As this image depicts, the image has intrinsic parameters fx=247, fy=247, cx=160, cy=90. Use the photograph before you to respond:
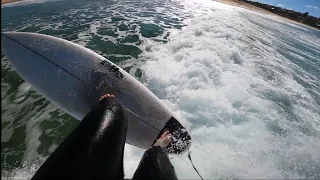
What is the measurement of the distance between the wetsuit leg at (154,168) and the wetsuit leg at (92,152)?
0.82 ft

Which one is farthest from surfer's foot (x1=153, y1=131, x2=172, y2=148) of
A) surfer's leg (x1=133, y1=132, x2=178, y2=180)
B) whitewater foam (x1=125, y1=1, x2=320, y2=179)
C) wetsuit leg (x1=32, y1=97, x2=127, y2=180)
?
wetsuit leg (x1=32, y1=97, x2=127, y2=180)

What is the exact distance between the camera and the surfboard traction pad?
401 centimetres

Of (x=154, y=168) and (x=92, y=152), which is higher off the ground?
(x=92, y=152)

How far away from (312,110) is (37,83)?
6.41 metres

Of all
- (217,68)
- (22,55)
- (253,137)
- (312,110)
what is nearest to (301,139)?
(253,137)

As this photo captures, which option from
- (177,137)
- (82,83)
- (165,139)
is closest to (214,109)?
(177,137)

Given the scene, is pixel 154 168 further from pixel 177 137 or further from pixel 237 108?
pixel 237 108

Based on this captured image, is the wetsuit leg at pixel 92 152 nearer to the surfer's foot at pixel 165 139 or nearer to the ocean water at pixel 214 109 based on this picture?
the surfer's foot at pixel 165 139

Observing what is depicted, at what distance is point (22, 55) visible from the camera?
16.3 ft

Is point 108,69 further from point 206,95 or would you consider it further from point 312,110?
point 312,110

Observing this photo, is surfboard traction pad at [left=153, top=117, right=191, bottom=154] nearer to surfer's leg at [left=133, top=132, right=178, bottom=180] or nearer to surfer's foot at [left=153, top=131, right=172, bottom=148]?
surfer's foot at [left=153, top=131, right=172, bottom=148]

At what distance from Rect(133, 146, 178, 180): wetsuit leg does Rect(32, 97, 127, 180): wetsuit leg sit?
0.25 m

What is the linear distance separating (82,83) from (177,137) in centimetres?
200

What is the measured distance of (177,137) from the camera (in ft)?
13.7
